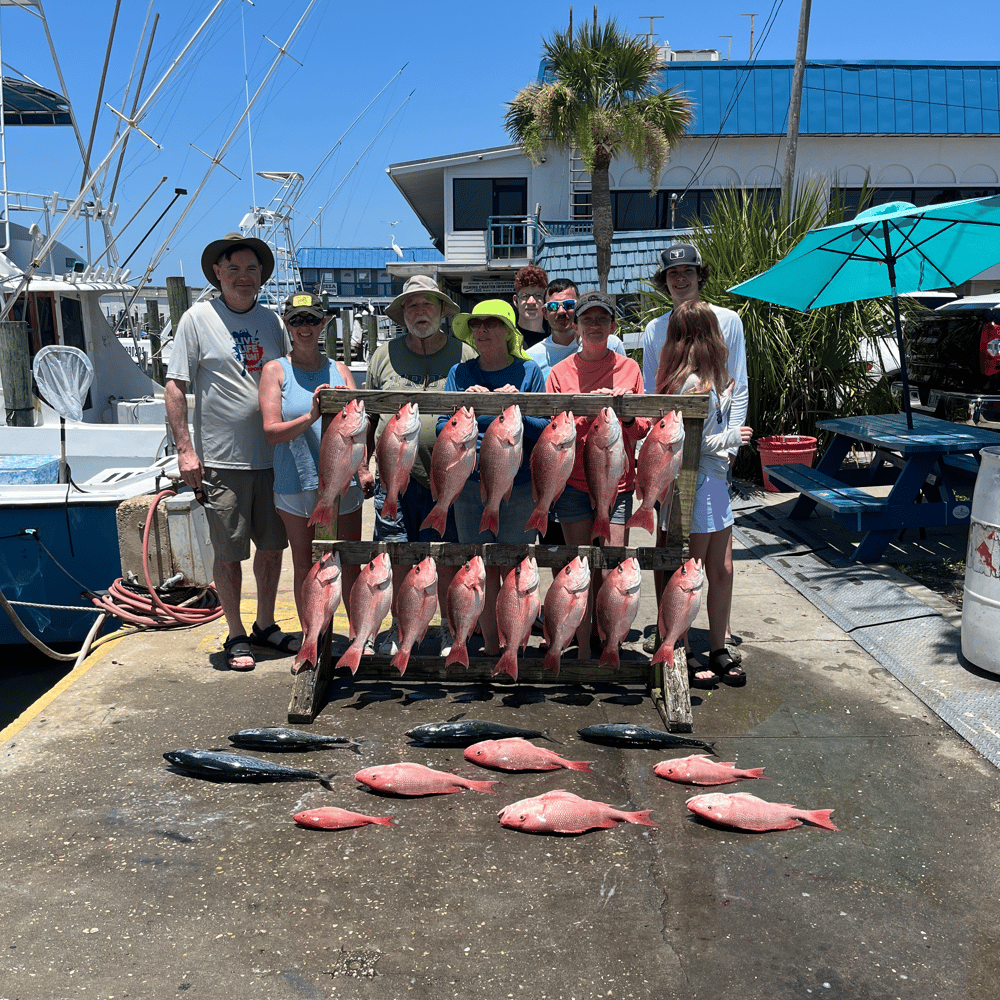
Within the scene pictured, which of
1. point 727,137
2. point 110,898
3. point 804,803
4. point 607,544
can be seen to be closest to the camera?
point 110,898

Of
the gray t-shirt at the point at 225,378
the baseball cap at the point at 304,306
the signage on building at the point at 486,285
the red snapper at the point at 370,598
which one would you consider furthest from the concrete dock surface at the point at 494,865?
the signage on building at the point at 486,285

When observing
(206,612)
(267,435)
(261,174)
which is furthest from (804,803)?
(261,174)

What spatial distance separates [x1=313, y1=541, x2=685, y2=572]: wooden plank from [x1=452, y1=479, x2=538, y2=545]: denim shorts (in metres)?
0.19

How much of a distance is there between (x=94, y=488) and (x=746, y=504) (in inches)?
233

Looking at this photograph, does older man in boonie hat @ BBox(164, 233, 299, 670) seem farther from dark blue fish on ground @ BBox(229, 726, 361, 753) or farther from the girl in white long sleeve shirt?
the girl in white long sleeve shirt

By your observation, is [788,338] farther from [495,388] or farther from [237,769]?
[237,769]

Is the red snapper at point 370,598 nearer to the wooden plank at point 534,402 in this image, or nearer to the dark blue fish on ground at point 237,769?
the dark blue fish on ground at point 237,769

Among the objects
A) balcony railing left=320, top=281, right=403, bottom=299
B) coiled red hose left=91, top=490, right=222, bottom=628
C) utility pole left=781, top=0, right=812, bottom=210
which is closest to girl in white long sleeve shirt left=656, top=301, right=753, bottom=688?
coiled red hose left=91, top=490, right=222, bottom=628

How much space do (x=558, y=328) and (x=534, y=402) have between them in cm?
171

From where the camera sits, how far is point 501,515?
14.7 ft

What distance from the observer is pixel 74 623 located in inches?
293

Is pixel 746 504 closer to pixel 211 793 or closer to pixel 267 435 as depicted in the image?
pixel 267 435

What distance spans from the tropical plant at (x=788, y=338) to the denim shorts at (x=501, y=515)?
5.41 meters

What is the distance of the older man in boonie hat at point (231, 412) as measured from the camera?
4637mm
